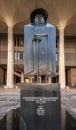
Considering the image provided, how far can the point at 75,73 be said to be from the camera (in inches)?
2042

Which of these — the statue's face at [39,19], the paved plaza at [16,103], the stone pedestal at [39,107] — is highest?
the statue's face at [39,19]

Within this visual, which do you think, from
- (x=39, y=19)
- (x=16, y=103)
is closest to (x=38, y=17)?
(x=39, y=19)

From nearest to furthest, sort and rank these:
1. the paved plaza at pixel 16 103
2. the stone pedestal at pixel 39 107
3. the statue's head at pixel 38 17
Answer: the stone pedestal at pixel 39 107 → the statue's head at pixel 38 17 → the paved plaza at pixel 16 103

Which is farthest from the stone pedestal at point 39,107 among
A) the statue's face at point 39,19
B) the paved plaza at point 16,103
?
the paved plaza at point 16,103

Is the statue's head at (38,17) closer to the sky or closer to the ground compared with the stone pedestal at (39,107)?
closer to the sky

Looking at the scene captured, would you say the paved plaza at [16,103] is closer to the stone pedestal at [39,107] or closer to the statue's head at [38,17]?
the stone pedestal at [39,107]

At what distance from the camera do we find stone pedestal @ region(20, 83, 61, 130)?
4.05 metres

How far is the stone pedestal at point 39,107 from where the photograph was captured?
4047 millimetres

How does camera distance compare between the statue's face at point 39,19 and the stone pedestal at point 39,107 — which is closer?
the stone pedestal at point 39,107

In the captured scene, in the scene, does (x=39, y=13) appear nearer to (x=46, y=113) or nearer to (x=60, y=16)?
(x=46, y=113)

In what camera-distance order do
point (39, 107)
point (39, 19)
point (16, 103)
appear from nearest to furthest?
point (39, 107) < point (39, 19) < point (16, 103)

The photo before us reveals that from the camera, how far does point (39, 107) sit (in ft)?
13.3

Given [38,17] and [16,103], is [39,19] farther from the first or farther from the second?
[16,103]

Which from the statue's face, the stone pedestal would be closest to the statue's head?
the statue's face
